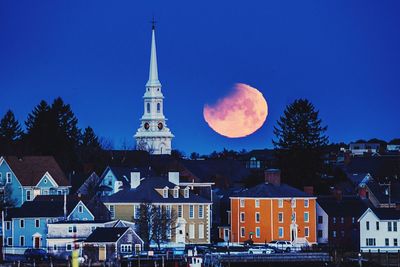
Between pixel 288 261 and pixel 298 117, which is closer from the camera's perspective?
pixel 288 261

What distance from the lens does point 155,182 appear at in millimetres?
111188

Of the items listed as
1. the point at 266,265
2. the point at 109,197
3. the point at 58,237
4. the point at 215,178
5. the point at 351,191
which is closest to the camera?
the point at 266,265

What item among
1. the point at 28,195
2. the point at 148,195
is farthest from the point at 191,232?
the point at 28,195

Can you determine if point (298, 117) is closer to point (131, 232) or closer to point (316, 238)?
point (316, 238)

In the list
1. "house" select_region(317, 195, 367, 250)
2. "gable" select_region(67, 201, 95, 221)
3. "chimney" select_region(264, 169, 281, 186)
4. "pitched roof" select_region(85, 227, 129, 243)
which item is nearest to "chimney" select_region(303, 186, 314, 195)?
"house" select_region(317, 195, 367, 250)

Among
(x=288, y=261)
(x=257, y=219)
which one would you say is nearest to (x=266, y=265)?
(x=288, y=261)

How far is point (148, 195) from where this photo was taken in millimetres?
109000

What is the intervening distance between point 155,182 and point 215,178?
30.5 metres

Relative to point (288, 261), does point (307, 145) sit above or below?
above

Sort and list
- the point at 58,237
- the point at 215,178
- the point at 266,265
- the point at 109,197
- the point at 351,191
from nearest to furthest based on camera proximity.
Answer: the point at 266,265 < the point at 58,237 < the point at 109,197 < the point at 351,191 < the point at 215,178

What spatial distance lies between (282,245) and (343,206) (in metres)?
9.93

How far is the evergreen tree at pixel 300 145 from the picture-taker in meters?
134

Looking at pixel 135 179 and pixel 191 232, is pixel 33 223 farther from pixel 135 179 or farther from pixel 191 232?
pixel 191 232

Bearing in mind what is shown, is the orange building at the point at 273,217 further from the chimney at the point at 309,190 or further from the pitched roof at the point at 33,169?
the pitched roof at the point at 33,169
